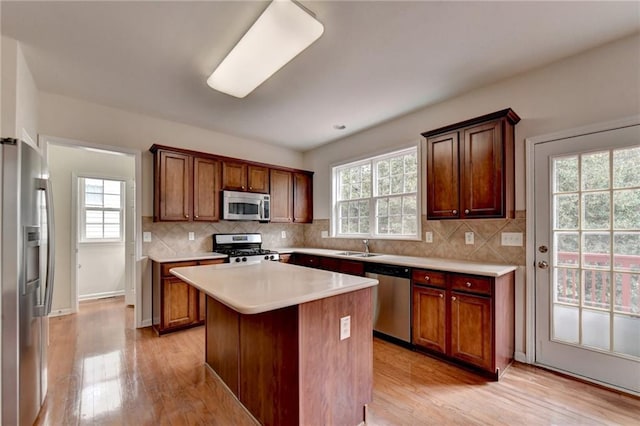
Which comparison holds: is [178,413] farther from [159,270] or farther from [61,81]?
[61,81]

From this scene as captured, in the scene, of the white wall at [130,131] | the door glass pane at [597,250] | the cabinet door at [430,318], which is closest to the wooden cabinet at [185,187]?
the white wall at [130,131]

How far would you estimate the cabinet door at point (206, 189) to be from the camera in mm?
3777

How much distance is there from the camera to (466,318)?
8.06 feet

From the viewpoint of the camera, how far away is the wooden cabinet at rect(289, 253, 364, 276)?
3375mm

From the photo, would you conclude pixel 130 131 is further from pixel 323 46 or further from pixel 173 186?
pixel 323 46

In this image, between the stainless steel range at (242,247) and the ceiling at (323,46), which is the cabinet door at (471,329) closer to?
the ceiling at (323,46)

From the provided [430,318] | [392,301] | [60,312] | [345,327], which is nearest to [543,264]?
[430,318]

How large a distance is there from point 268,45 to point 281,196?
2.91m

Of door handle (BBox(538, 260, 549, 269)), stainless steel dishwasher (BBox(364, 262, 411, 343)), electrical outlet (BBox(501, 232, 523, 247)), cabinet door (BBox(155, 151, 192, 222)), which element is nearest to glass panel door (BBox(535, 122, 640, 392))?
door handle (BBox(538, 260, 549, 269))

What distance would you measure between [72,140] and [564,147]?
4953 millimetres

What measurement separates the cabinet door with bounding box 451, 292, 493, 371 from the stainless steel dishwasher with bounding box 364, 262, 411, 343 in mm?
459

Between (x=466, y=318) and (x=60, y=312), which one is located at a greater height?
(x=466, y=318)

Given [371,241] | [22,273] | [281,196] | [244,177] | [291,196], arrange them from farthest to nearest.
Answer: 1. [291,196]
2. [281,196]
3. [244,177]
4. [371,241]
5. [22,273]

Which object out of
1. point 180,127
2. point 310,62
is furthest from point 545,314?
point 180,127
